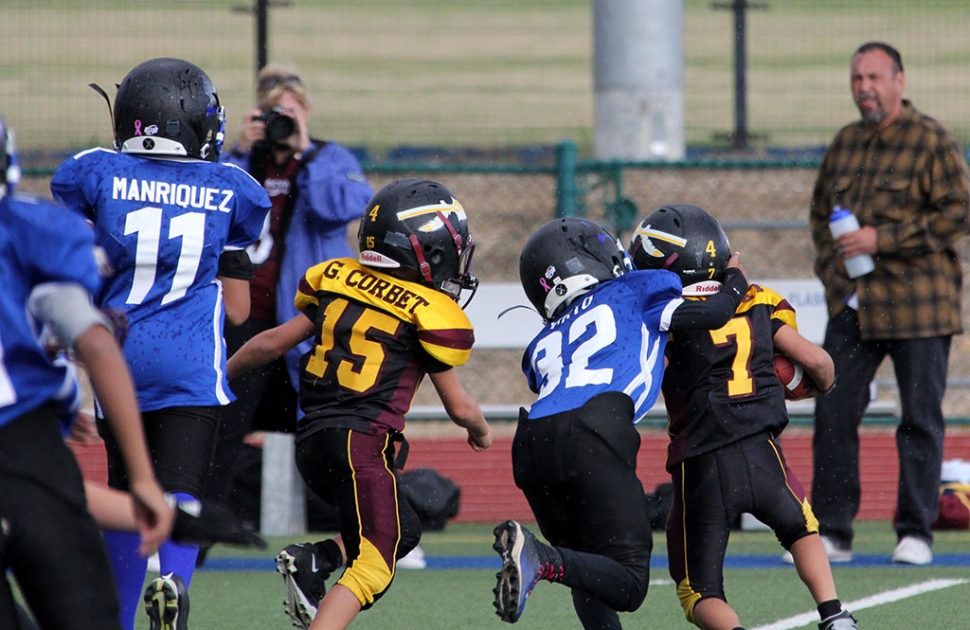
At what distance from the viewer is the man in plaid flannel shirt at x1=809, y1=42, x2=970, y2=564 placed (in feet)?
21.3

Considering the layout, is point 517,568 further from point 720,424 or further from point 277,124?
point 277,124

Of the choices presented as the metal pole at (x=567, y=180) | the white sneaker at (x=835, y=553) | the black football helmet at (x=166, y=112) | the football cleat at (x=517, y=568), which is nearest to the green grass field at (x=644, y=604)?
the white sneaker at (x=835, y=553)

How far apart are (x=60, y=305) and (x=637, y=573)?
198cm

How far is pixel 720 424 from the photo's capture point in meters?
4.54

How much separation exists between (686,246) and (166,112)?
1.64 meters

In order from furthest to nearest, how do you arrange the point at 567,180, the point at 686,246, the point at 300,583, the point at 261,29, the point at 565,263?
the point at 261,29
the point at 567,180
the point at 686,246
the point at 565,263
the point at 300,583

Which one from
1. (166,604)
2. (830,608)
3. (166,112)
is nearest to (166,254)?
(166,112)

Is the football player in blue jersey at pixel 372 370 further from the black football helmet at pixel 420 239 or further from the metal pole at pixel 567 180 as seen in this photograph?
the metal pole at pixel 567 180

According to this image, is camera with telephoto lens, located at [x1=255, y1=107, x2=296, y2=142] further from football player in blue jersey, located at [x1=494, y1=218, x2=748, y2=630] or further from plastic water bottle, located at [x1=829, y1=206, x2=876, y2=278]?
plastic water bottle, located at [x1=829, y1=206, x2=876, y2=278]

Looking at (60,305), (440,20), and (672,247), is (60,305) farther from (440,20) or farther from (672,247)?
(440,20)

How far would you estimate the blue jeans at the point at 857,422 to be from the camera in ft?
21.3

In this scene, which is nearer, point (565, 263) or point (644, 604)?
point (565, 263)

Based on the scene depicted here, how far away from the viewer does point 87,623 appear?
9.61 ft

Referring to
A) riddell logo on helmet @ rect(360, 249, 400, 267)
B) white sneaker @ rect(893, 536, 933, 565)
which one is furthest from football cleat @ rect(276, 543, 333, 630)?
white sneaker @ rect(893, 536, 933, 565)
